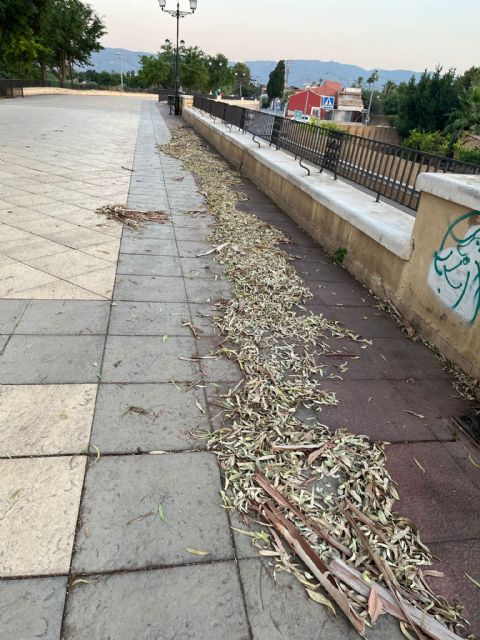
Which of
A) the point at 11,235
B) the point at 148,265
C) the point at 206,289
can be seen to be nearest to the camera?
the point at 206,289

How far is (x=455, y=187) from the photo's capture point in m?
3.38

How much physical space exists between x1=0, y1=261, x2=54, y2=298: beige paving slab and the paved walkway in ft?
0.15

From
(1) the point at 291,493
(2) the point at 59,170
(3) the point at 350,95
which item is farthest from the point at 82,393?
(3) the point at 350,95

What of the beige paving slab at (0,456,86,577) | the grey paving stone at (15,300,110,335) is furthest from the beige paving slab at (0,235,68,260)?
the beige paving slab at (0,456,86,577)

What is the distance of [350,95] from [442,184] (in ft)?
324

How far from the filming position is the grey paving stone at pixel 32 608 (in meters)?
1.59

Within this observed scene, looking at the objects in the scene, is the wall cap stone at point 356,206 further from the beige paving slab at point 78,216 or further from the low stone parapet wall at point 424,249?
the beige paving slab at point 78,216

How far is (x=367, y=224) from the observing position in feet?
15.8

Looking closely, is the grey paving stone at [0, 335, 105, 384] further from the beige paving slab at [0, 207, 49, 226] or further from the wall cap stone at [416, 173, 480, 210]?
the beige paving slab at [0, 207, 49, 226]

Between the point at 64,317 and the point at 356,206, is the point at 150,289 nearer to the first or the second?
the point at 64,317

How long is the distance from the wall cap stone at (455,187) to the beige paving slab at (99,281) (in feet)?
10.1

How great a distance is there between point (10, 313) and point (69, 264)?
1.25 metres

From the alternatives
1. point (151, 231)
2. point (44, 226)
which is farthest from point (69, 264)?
point (151, 231)

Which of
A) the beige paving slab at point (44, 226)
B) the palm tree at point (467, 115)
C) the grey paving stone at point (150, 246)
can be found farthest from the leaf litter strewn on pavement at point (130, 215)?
the palm tree at point (467, 115)
